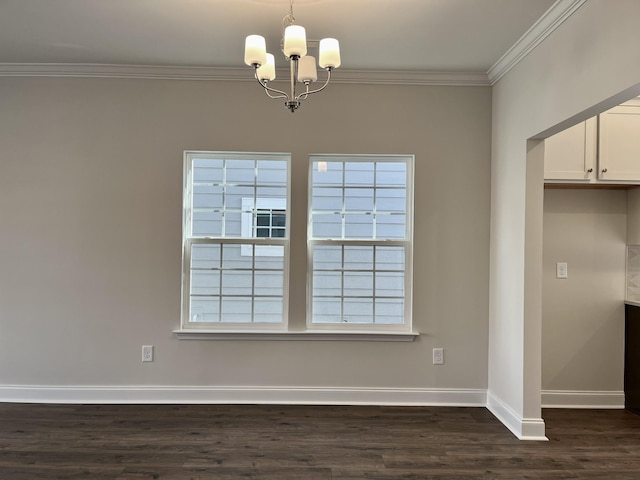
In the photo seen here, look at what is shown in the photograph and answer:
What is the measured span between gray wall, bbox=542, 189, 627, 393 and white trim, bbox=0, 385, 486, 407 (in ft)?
2.59

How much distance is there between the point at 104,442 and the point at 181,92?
2.61 meters

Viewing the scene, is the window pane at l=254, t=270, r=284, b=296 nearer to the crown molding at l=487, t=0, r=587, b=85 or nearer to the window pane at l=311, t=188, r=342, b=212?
the window pane at l=311, t=188, r=342, b=212

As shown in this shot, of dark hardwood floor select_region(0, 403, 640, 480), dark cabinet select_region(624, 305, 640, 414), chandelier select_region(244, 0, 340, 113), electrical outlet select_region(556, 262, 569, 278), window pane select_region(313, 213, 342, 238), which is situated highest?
chandelier select_region(244, 0, 340, 113)

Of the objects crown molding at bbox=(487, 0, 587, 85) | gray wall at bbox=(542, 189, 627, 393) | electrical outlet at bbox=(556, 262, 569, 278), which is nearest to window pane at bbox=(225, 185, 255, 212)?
crown molding at bbox=(487, 0, 587, 85)

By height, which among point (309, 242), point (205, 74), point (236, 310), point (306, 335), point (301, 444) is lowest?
point (301, 444)

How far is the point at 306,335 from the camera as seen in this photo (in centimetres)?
337

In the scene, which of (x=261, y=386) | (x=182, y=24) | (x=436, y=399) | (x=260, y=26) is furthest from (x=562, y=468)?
(x=182, y=24)

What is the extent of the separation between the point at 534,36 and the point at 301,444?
303cm

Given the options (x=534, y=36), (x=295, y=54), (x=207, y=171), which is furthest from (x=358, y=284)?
(x=534, y=36)

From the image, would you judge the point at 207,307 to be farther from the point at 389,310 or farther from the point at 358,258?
the point at 389,310

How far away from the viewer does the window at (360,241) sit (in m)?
3.48

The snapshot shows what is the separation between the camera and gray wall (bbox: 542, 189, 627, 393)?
3.37 meters

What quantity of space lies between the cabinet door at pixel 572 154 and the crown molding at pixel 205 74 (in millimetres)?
771

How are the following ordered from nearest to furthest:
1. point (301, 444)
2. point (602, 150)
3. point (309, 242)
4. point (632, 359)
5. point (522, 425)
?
1. point (301, 444)
2. point (522, 425)
3. point (602, 150)
4. point (632, 359)
5. point (309, 242)
